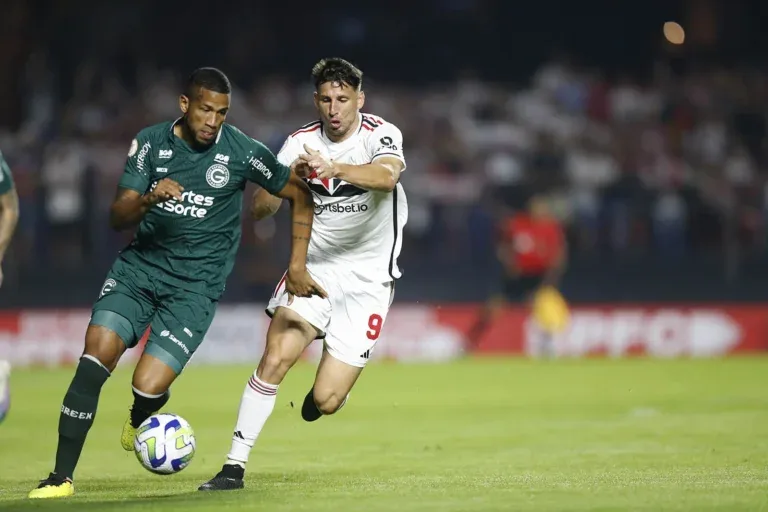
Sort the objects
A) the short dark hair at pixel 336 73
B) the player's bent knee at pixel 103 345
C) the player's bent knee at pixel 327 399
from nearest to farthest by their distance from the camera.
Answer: the player's bent knee at pixel 103 345 < the short dark hair at pixel 336 73 < the player's bent knee at pixel 327 399

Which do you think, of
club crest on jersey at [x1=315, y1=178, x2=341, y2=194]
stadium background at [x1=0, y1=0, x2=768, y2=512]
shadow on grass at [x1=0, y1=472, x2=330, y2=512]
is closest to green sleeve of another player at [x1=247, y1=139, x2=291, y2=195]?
club crest on jersey at [x1=315, y1=178, x2=341, y2=194]

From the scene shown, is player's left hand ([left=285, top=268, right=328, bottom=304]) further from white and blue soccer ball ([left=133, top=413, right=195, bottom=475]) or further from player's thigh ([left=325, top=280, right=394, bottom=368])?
white and blue soccer ball ([left=133, top=413, right=195, bottom=475])

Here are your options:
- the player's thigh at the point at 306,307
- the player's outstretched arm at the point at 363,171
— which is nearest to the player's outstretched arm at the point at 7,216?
the player's thigh at the point at 306,307

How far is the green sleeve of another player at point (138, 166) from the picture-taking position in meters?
6.77

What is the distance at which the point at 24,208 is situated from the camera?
A: 60.8 ft

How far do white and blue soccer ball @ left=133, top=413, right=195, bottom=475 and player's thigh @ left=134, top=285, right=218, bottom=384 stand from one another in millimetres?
320

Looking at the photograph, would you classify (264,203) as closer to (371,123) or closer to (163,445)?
(371,123)

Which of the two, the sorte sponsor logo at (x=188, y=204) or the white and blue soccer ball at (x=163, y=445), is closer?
the white and blue soccer ball at (x=163, y=445)

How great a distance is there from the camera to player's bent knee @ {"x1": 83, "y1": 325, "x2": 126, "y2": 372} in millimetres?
6762

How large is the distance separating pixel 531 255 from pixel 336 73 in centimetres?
1159

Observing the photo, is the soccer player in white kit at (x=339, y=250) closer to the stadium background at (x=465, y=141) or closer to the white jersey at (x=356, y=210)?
the white jersey at (x=356, y=210)

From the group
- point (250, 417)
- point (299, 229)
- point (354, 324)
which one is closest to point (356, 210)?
point (299, 229)

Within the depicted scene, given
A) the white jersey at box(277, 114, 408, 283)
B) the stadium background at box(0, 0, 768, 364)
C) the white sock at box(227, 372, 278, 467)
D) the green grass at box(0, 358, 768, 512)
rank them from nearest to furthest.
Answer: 1. the green grass at box(0, 358, 768, 512)
2. the white sock at box(227, 372, 278, 467)
3. the white jersey at box(277, 114, 408, 283)
4. the stadium background at box(0, 0, 768, 364)

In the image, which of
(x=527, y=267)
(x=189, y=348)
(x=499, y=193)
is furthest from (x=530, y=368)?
(x=189, y=348)
